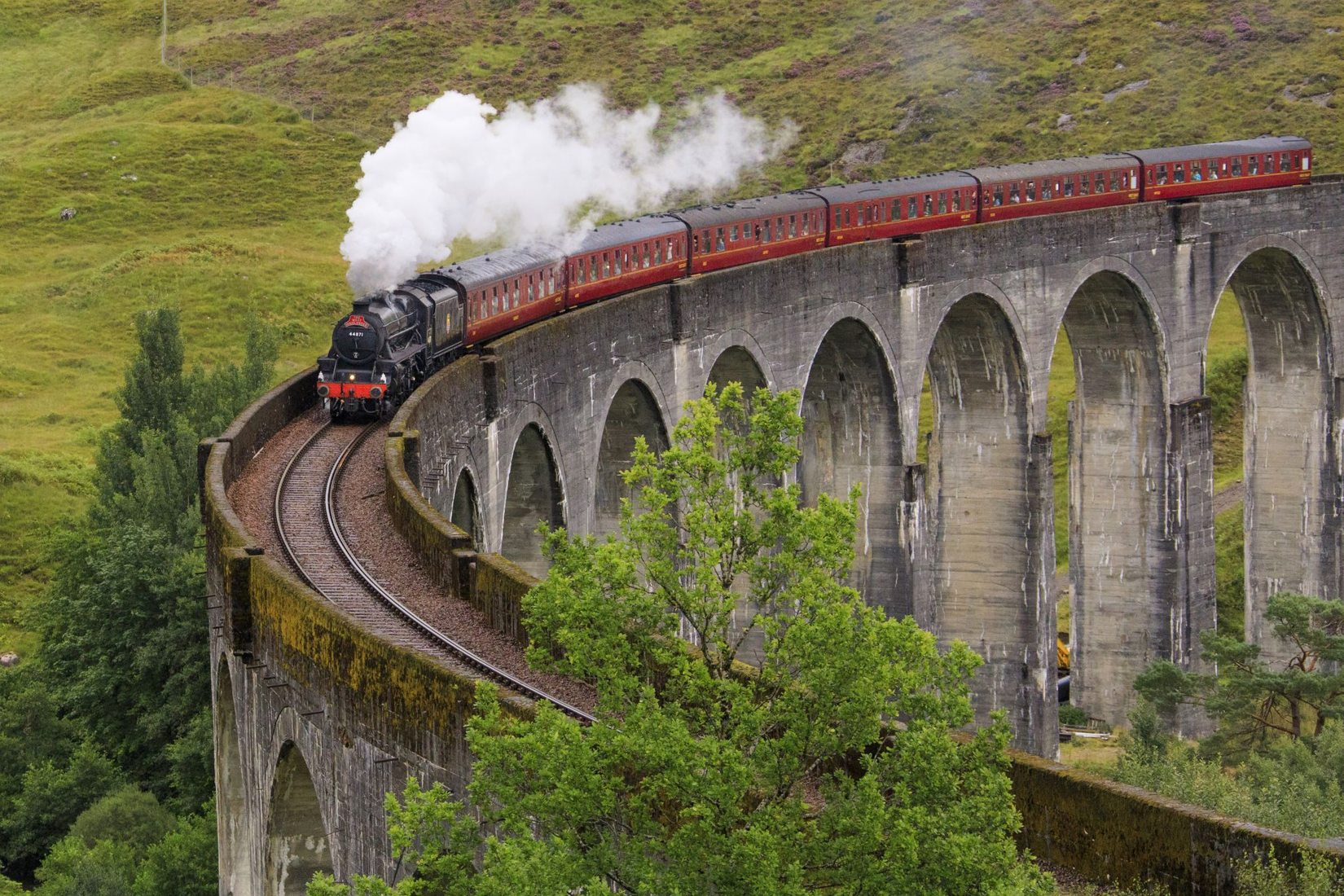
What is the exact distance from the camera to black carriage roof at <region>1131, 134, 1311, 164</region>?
57.5 metres

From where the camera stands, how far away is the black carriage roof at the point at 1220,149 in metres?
57.5

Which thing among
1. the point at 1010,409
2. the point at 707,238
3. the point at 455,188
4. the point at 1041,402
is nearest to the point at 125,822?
the point at 455,188

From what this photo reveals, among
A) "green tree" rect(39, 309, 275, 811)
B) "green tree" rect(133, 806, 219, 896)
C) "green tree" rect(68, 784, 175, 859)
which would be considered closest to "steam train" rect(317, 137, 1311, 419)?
"green tree" rect(133, 806, 219, 896)

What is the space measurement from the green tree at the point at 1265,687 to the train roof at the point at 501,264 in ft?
58.0

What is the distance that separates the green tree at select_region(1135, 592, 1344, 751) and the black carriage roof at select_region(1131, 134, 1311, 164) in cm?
1694

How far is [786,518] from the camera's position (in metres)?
16.7

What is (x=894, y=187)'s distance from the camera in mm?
51125

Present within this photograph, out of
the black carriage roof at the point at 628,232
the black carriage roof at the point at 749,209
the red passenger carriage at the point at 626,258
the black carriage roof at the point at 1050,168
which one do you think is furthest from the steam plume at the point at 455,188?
the black carriage roof at the point at 1050,168

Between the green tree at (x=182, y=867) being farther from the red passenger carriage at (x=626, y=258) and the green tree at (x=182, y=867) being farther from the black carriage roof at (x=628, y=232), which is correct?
the black carriage roof at (x=628, y=232)

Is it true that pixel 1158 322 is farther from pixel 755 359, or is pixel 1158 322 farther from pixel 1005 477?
pixel 755 359

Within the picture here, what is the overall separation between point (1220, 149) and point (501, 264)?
101ft

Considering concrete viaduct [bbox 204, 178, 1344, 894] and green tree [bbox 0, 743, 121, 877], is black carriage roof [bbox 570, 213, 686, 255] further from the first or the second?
green tree [bbox 0, 743, 121, 877]

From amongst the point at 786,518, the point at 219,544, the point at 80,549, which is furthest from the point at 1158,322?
the point at 786,518

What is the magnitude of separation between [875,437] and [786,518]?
3267cm
